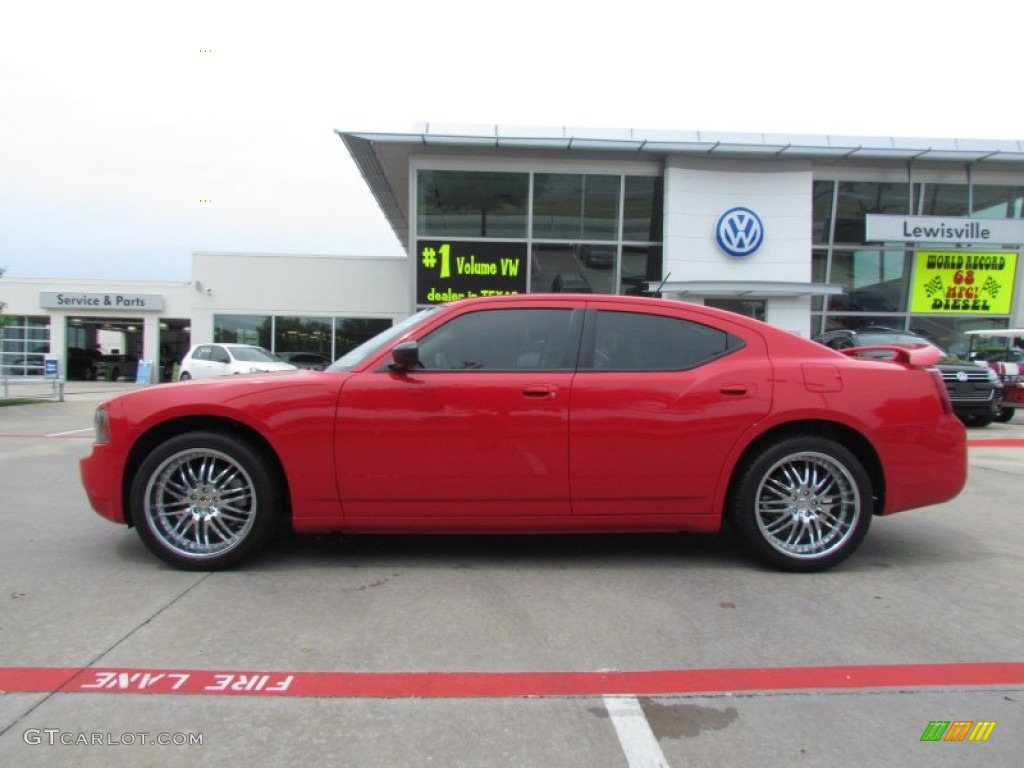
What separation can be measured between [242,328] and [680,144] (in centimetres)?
1463

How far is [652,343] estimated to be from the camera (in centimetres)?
420

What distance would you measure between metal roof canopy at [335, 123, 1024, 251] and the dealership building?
0.04m

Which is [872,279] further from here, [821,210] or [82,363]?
[82,363]

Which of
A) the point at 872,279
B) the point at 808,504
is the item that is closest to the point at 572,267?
the point at 872,279

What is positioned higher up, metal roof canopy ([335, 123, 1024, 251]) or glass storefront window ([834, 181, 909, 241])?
metal roof canopy ([335, 123, 1024, 251])

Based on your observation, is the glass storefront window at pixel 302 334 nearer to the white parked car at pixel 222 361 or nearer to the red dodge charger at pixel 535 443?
Answer: the white parked car at pixel 222 361

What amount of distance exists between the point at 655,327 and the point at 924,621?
2111 millimetres

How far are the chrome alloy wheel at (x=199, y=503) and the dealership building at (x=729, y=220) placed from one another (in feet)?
43.3

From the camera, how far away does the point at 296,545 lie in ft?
15.2

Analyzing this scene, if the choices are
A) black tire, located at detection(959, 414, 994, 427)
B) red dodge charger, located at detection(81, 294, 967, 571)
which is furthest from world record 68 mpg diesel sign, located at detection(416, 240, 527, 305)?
red dodge charger, located at detection(81, 294, 967, 571)

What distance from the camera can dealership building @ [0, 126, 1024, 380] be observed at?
1677 cm

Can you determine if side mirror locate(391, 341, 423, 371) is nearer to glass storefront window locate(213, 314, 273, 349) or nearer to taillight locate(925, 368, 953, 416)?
taillight locate(925, 368, 953, 416)

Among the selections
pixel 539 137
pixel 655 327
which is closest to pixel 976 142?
pixel 539 137

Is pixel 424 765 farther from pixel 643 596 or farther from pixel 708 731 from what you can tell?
pixel 643 596
